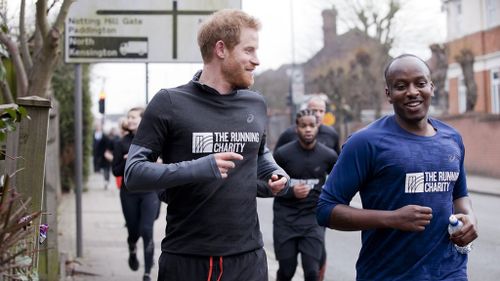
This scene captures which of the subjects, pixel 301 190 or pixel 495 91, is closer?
pixel 301 190

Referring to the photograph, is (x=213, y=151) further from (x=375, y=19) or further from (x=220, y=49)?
(x=375, y=19)

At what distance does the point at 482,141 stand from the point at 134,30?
871 inches

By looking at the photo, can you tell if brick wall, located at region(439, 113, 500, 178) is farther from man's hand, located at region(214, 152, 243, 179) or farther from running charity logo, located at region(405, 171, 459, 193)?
man's hand, located at region(214, 152, 243, 179)

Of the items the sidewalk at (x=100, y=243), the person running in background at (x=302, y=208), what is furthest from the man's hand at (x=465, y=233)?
the sidewalk at (x=100, y=243)

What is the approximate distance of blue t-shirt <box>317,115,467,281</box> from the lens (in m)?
3.52

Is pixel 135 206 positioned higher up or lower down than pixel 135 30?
lower down

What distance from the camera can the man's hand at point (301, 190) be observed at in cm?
666

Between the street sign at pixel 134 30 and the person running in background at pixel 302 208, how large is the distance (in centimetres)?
248

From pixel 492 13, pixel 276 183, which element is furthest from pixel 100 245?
pixel 492 13

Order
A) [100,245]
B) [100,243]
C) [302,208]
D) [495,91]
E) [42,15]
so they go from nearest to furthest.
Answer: [302,208] < [42,15] < [100,245] < [100,243] < [495,91]

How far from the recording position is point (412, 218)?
11.2 feet

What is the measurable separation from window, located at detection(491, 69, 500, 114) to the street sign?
88.3 ft

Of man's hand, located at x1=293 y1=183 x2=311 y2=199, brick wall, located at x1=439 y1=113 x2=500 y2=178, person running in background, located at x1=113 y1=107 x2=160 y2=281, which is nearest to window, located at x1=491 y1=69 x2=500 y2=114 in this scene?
brick wall, located at x1=439 y1=113 x2=500 y2=178

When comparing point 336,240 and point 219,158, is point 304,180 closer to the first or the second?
point 219,158
